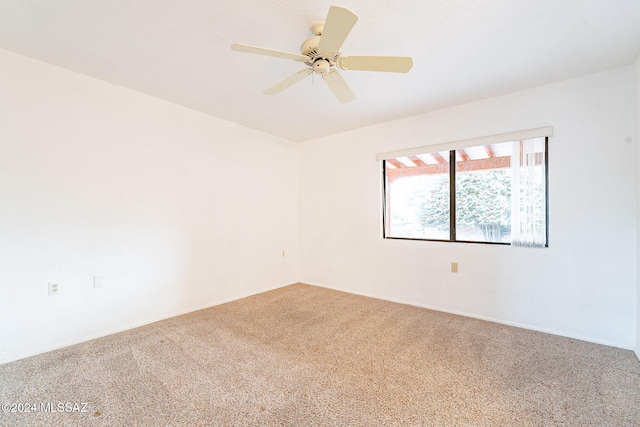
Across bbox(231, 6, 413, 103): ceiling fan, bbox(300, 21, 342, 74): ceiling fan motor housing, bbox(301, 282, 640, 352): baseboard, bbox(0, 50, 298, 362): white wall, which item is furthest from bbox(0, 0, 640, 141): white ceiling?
bbox(301, 282, 640, 352): baseboard

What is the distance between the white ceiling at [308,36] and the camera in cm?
172

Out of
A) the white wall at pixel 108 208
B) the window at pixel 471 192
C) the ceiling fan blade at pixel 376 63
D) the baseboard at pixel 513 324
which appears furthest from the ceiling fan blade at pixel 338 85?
the baseboard at pixel 513 324

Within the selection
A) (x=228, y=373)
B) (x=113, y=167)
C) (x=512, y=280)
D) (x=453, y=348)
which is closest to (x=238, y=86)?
(x=113, y=167)

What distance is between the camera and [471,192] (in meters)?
3.24

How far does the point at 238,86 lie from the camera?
2738 millimetres

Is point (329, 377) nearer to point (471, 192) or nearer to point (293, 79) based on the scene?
point (293, 79)

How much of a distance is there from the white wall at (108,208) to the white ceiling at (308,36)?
0.35 m

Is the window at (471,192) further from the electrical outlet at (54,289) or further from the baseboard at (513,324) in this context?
the electrical outlet at (54,289)

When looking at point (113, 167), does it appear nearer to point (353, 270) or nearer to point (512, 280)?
point (353, 270)

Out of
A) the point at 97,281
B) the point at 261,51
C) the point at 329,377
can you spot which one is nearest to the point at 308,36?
the point at 261,51

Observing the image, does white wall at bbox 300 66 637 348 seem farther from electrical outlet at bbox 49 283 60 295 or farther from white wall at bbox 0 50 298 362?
electrical outlet at bbox 49 283 60 295

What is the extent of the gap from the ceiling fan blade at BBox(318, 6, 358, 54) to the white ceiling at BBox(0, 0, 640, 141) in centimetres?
30

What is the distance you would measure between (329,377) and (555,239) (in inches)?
99.3

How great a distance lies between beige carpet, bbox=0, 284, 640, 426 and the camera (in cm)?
159
